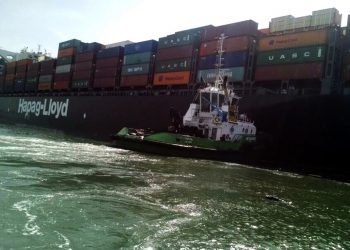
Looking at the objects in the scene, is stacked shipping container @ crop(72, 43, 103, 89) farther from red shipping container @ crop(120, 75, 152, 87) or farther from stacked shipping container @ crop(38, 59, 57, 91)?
red shipping container @ crop(120, 75, 152, 87)

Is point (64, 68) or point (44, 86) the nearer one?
point (64, 68)

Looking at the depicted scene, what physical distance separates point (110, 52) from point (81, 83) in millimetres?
5796

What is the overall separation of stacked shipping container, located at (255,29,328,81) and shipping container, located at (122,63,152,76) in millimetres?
12617

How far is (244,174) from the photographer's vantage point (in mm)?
17203

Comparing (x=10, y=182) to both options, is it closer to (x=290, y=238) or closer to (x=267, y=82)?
(x=290, y=238)

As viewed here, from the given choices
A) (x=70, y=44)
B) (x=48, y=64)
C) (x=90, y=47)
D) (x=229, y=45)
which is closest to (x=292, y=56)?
(x=229, y=45)

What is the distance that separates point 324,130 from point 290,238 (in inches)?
529

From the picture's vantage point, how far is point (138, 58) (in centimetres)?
3634

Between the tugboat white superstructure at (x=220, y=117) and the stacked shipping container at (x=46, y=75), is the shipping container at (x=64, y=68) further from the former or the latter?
the tugboat white superstructure at (x=220, y=117)

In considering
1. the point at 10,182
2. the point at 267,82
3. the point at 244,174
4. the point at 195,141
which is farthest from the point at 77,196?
the point at 267,82

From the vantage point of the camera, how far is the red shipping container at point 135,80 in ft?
115

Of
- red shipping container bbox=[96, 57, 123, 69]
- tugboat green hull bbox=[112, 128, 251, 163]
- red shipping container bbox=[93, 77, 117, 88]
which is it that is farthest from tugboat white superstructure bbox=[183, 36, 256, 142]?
red shipping container bbox=[96, 57, 123, 69]

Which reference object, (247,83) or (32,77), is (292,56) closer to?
(247,83)

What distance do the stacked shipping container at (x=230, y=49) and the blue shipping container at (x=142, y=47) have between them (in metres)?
6.63
